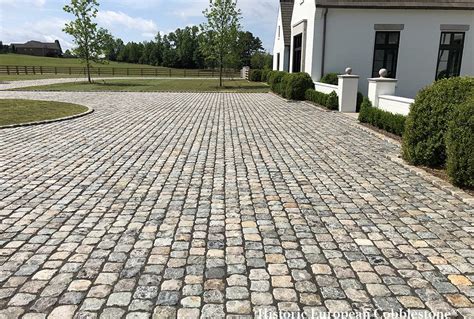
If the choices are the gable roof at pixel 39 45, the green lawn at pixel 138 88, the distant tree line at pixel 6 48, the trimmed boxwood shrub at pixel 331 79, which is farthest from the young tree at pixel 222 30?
the gable roof at pixel 39 45

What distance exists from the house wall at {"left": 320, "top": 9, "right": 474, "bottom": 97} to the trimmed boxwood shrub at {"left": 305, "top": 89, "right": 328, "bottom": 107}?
1.57 metres

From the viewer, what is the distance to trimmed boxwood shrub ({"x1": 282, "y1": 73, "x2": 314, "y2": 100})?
1808 centimetres

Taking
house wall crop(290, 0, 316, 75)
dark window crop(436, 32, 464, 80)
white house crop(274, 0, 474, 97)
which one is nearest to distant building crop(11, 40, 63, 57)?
house wall crop(290, 0, 316, 75)

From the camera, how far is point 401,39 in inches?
714

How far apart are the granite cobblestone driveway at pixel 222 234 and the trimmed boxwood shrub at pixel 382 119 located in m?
1.85

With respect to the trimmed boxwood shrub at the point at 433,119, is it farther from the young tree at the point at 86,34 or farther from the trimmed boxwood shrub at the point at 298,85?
the young tree at the point at 86,34

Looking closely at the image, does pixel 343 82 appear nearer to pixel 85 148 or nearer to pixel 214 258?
pixel 85 148

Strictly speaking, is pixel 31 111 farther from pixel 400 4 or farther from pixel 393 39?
pixel 400 4

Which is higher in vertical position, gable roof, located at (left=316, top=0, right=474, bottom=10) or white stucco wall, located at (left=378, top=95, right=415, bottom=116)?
gable roof, located at (left=316, top=0, right=474, bottom=10)

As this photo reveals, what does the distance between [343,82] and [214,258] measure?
38.5ft

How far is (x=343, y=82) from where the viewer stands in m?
13.7

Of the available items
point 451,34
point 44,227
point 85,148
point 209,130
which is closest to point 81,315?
point 44,227

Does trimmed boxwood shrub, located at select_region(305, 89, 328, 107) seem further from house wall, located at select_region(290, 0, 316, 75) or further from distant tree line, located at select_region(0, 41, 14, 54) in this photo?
distant tree line, located at select_region(0, 41, 14, 54)

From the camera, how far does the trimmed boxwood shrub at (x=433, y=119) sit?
5.91m
